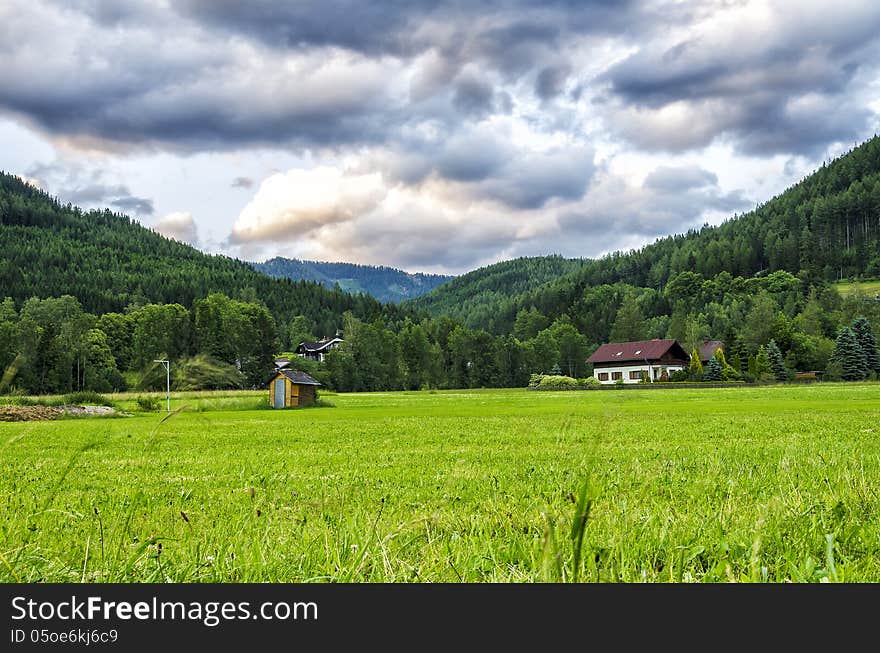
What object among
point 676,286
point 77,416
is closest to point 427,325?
point 676,286

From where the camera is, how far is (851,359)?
92.8 m

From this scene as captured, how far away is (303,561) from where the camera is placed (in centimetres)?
335

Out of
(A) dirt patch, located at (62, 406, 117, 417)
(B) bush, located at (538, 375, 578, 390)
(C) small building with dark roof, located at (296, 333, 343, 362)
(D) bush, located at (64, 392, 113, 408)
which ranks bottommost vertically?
(B) bush, located at (538, 375, 578, 390)

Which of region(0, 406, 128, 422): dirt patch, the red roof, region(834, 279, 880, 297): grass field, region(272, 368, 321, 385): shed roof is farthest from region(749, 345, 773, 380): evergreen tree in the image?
region(834, 279, 880, 297): grass field

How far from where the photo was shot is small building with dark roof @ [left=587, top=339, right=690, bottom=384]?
116312mm

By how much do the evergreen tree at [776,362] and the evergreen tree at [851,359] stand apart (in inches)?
289

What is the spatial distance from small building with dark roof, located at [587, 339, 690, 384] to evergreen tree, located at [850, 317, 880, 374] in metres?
27.3

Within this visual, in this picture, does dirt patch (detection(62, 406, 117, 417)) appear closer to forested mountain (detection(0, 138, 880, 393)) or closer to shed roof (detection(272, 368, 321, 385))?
forested mountain (detection(0, 138, 880, 393))

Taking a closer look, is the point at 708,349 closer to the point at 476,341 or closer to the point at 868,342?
the point at 868,342

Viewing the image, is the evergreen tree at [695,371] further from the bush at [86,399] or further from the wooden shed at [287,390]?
the bush at [86,399]

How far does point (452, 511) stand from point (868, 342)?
109302mm

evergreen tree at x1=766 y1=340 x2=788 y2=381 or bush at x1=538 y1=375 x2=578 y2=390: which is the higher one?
evergreen tree at x1=766 y1=340 x2=788 y2=381
